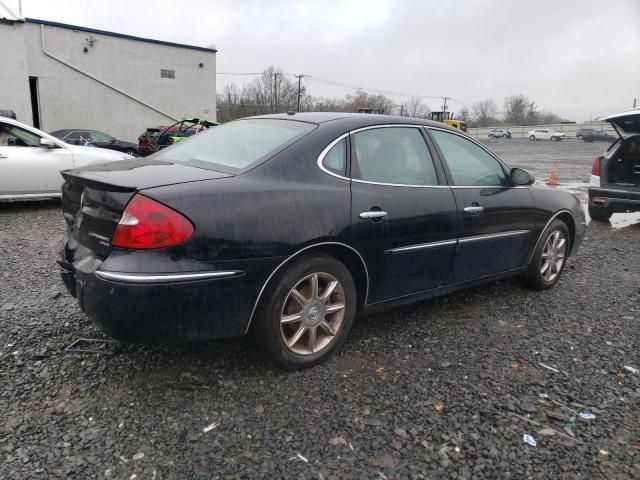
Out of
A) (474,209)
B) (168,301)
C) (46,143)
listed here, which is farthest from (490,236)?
(46,143)

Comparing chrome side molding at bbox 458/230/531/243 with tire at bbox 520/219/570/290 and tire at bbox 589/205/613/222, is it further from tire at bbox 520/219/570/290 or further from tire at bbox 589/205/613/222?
tire at bbox 589/205/613/222

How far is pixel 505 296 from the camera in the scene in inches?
176

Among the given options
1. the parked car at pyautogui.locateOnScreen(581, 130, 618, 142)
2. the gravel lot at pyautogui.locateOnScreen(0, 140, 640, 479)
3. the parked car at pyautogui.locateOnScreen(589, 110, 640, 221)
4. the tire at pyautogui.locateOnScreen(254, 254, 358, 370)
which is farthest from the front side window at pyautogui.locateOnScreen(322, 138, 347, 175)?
the parked car at pyautogui.locateOnScreen(581, 130, 618, 142)

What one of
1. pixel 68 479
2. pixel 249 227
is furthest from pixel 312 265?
pixel 68 479

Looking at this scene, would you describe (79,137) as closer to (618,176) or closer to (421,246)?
(618,176)

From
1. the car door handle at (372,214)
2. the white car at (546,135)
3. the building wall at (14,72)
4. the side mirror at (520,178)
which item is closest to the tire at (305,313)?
the car door handle at (372,214)

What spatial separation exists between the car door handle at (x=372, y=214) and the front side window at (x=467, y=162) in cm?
87

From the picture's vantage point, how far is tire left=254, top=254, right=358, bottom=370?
274cm

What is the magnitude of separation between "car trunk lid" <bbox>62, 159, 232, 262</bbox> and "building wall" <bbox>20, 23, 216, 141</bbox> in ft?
73.5

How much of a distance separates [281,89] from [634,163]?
5969cm

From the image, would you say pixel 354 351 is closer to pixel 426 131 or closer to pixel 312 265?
pixel 312 265

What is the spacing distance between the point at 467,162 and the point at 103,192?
2.70 meters

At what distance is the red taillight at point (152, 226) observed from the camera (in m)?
2.41

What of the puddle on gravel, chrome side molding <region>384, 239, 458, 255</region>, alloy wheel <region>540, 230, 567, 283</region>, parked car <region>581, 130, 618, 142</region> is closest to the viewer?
chrome side molding <region>384, 239, 458, 255</region>
